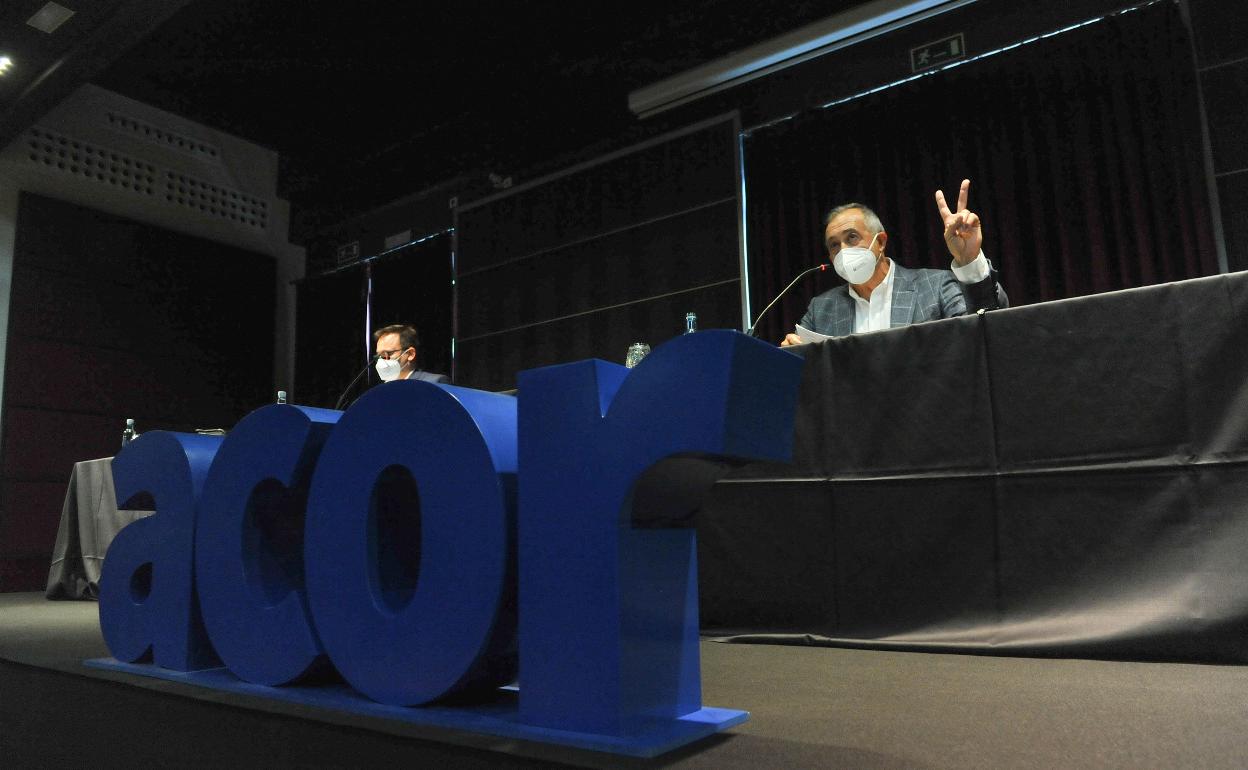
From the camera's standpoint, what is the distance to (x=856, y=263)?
86.9 inches

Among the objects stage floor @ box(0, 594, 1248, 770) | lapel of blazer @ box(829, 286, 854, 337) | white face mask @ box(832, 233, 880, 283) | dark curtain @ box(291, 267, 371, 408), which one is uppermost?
dark curtain @ box(291, 267, 371, 408)

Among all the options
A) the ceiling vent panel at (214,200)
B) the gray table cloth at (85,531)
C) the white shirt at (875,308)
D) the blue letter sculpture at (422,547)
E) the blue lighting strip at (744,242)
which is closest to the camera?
the blue letter sculpture at (422,547)

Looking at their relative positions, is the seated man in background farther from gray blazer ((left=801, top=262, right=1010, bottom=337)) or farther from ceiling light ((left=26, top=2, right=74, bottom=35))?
ceiling light ((left=26, top=2, right=74, bottom=35))

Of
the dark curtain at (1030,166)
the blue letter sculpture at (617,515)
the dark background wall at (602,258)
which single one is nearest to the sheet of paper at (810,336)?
the blue letter sculpture at (617,515)

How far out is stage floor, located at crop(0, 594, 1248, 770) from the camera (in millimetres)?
842

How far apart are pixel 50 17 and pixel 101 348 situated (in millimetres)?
2036

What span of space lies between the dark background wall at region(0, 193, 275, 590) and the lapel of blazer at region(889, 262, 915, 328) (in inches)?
177

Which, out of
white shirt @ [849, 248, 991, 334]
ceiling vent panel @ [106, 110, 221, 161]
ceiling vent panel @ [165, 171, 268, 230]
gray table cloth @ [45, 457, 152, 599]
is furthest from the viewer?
ceiling vent panel @ [165, 171, 268, 230]

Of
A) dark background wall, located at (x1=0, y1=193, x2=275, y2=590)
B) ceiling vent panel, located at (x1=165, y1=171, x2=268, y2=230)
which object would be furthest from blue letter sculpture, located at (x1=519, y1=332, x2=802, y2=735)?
ceiling vent panel, located at (x1=165, y1=171, x2=268, y2=230)

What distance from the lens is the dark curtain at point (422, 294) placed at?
5.39 m

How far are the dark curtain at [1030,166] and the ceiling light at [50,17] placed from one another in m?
3.18

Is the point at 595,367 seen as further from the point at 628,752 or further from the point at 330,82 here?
the point at 330,82

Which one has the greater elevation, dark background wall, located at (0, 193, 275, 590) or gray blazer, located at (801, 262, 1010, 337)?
dark background wall, located at (0, 193, 275, 590)

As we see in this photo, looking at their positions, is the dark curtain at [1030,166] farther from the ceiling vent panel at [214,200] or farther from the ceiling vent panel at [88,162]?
the ceiling vent panel at [88,162]
